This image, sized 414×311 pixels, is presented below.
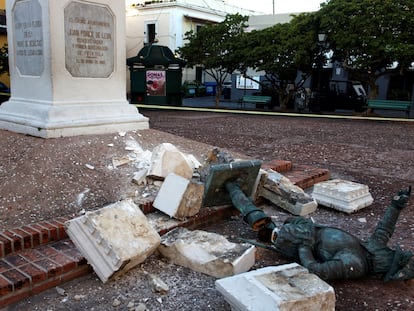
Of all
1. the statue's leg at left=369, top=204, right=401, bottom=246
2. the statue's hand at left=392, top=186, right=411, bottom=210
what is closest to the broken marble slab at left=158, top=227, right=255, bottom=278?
the statue's leg at left=369, top=204, right=401, bottom=246

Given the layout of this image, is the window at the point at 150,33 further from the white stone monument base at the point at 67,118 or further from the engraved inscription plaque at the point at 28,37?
the white stone monument base at the point at 67,118

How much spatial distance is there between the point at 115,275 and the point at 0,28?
24188 mm

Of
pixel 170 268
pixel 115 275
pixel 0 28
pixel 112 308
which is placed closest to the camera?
pixel 112 308

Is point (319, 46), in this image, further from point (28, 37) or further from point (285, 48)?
point (28, 37)

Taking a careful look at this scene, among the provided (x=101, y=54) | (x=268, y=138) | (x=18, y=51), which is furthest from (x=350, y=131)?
(x=18, y=51)

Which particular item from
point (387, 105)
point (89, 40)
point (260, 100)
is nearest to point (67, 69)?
point (89, 40)

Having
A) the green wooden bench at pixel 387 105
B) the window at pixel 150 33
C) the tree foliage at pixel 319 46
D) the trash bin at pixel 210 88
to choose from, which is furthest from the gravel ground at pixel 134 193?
the window at pixel 150 33

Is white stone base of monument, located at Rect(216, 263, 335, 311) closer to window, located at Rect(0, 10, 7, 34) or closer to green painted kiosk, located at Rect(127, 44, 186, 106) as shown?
green painted kiosk, located at Rect(127, 44, 186, 106)

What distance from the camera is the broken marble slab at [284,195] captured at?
3.82m

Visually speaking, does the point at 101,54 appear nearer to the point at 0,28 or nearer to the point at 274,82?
the point at 274,82

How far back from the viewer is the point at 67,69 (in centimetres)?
483

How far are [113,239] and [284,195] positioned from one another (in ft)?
6.14

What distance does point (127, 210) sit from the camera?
9.34 ft

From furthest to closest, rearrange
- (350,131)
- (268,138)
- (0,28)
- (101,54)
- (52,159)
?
1. (0,28)
2. (350,131)
3. (268,138)
4. (101,54)
5. (52,159)
